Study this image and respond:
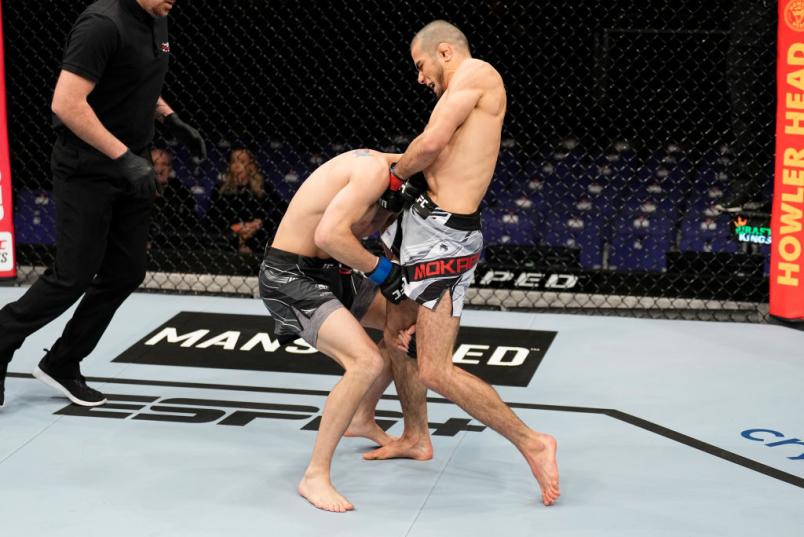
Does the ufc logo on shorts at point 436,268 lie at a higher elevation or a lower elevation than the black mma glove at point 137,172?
lower

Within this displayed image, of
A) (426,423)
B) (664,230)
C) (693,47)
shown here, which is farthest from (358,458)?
(693,47)

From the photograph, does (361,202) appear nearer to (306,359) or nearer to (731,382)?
(306,359)

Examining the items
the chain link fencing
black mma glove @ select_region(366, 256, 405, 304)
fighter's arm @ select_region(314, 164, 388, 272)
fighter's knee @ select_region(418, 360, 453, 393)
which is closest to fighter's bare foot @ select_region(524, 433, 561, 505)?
fighter's knee @ select_region(418, 360, 453, 393)

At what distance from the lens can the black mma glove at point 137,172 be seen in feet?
10.8

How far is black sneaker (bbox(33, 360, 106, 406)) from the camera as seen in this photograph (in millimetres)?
3656

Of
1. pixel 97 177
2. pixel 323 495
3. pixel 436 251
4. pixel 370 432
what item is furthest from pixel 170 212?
pixel 323 495

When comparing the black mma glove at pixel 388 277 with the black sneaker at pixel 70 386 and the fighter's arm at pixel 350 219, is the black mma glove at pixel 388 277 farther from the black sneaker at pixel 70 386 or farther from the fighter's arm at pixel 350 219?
the black sneaker at pixel 70 386

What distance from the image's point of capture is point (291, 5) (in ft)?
22.4

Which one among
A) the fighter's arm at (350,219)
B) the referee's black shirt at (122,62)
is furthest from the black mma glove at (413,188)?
the referee's black shirt at (122,62)

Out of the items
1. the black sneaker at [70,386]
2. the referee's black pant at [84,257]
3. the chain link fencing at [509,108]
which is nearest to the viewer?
the referee's black pant at [84,257]

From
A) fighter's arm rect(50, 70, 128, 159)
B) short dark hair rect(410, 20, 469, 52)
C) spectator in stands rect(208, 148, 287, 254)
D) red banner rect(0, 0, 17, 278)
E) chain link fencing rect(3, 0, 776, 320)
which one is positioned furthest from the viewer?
chain link fencing rect(3, 0, 776, 320)

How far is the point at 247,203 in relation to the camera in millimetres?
6055

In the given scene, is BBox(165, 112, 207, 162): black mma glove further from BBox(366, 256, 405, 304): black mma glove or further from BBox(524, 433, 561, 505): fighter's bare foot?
BBox(524, 433, 561, 505): fighter's bare foot

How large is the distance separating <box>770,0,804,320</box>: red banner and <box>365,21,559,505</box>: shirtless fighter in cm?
196
